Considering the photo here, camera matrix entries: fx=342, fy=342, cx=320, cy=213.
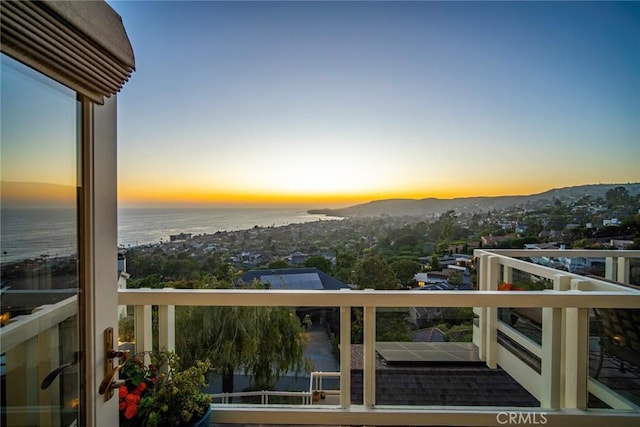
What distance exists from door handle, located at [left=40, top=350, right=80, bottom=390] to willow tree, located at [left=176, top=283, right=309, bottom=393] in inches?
36.4

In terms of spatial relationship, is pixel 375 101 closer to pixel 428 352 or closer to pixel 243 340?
pixel 428 352

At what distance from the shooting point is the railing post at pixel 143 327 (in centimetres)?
199

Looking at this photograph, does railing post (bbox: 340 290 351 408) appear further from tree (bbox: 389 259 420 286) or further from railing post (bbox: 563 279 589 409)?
railing post (bbox: 563 279 589 409)

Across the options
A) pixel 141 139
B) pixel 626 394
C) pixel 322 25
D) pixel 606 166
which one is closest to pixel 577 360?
pixel 626 394

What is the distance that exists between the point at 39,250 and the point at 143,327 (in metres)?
1.18

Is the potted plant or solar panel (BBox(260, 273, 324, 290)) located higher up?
solar panel (BBox(260, 273, 324, 290))

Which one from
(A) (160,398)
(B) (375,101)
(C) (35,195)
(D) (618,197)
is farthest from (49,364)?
(D) (618,197)

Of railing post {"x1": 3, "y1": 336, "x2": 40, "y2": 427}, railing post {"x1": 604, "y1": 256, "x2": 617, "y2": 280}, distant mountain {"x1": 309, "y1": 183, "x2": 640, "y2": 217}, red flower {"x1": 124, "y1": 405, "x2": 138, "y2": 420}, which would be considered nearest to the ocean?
distant mountain {"x1": 309, "y1": 183, "x2": 640, "y2": 217}

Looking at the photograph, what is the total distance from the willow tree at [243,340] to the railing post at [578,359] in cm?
153

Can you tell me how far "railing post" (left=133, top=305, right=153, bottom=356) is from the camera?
199 cm

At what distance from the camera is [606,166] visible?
7.68 feet

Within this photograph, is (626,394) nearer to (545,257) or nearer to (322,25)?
(545,257)

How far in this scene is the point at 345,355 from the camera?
2025 mm

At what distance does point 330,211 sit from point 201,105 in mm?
1149
